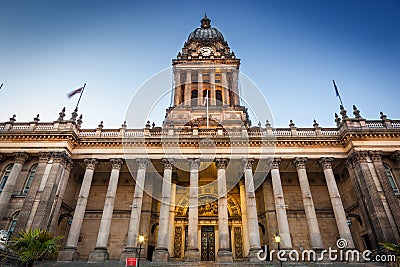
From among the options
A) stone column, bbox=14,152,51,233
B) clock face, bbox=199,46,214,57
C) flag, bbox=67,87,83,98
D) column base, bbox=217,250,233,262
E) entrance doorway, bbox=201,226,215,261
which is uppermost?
clock face, bbox=199,46,214,57

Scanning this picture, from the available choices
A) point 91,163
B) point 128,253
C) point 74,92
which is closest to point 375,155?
point 128,253

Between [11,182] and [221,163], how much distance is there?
2008cm

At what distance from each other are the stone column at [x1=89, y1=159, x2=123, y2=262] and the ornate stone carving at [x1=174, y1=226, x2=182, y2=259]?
7.92m

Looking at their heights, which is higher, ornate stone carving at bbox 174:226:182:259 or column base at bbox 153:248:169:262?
ornate stone carving at bbox 174:226:182:259

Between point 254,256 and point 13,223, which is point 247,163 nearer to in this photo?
point 254,256

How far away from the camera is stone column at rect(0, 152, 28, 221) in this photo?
25.1 meters


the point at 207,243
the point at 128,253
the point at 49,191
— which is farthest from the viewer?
the point at 207,243

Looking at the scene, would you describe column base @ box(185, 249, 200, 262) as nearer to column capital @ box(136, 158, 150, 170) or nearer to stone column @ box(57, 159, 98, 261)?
column capital @ box(136, 158, 150, 170)

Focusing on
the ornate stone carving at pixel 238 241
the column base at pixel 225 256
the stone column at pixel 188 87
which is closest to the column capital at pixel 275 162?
the ornate stone carving at pixel 238 241

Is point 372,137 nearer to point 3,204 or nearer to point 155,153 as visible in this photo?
point 155,153

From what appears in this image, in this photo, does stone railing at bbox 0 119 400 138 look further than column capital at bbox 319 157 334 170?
Yes

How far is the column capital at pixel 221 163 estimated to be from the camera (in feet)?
88.5

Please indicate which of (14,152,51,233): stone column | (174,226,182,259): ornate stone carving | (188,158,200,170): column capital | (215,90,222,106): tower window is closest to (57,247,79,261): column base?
(14,152,51,233): stone column

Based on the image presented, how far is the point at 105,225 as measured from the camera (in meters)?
24.5
